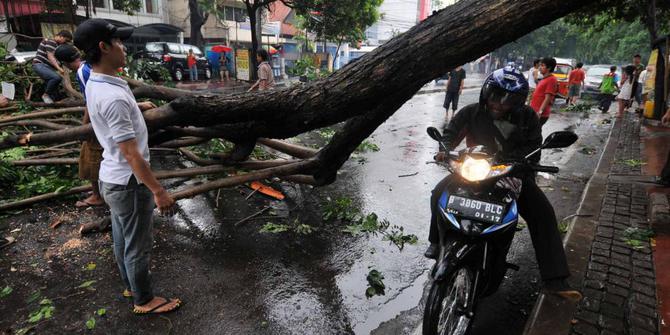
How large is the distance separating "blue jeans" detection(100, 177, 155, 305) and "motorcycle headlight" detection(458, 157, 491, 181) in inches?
85.3

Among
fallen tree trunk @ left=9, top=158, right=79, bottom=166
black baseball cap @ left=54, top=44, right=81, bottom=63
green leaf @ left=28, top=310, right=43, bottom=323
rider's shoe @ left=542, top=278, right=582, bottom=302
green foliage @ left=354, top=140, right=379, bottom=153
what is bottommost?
green foliage @ left=354, top=140, right=379, bottom=153

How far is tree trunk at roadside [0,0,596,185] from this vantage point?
2.90 m

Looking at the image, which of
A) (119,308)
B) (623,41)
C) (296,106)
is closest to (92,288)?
(119,308)

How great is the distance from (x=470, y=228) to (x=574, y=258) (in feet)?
6.24

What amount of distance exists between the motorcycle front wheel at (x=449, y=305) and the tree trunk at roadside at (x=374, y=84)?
1.62 m

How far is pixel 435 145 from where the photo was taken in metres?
8.47

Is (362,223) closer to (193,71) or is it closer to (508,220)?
(508,220)

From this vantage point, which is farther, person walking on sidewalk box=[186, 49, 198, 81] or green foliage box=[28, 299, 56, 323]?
person walking on sidewalk box=[186, 49, 198, 81]

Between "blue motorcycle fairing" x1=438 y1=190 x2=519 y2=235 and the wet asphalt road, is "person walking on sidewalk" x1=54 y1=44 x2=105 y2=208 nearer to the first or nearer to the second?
the wet asphalt road

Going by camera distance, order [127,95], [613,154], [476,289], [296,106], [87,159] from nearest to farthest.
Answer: [127,95] → [476,289] → [296,106] → [87,159] → [613,154]

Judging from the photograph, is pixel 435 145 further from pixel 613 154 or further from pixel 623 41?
pixel 623 41

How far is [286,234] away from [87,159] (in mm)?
2306

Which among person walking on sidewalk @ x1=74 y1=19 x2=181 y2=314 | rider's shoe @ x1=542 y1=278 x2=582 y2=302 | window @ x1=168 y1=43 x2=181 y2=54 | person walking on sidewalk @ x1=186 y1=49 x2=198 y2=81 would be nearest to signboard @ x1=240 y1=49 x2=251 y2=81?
person walking on sidewalk @ x1=186 y1=49 x2=198 y2=81

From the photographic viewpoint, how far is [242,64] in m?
18.9
